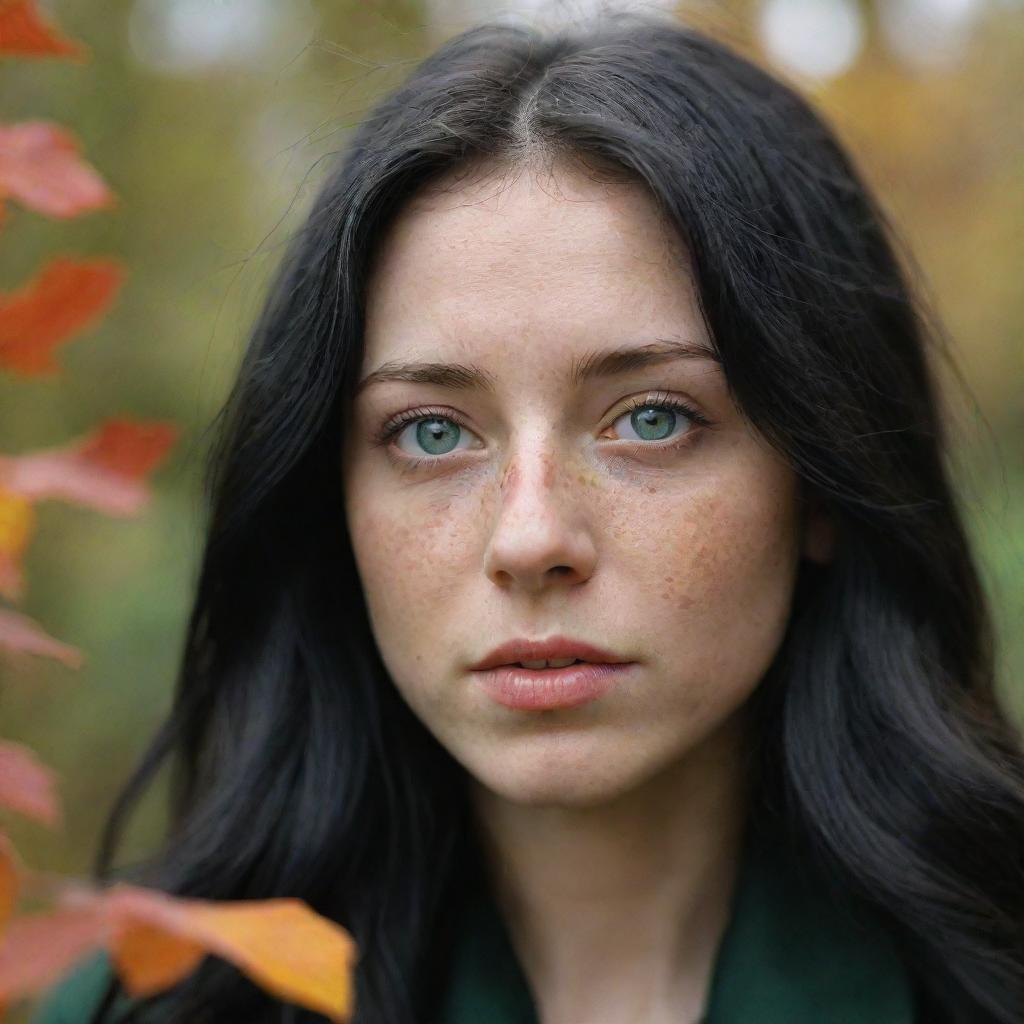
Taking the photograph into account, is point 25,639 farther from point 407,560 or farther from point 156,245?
point 156,245

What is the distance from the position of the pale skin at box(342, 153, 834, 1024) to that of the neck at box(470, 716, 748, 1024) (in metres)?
0.07

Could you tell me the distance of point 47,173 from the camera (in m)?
0.70

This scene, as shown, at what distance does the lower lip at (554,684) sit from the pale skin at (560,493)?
0.7 inches

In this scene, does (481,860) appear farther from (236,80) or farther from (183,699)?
(236,80)

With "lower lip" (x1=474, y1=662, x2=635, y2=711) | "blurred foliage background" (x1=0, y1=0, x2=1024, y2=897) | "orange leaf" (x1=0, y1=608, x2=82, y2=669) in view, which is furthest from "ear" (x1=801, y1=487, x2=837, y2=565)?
"blurred foliage background" (x1=0, y1=0, x2=1024, y2=897)

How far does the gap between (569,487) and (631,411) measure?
0.39ft

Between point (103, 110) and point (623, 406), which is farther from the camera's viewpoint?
point (103, 110)

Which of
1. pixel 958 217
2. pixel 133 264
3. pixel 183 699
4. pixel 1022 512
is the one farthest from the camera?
pixel 958 217

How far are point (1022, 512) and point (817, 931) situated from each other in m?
3.89

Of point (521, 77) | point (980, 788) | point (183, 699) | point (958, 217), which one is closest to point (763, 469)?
point (980, 788)

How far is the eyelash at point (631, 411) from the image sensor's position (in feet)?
4.99

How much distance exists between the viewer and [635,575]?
1.48m

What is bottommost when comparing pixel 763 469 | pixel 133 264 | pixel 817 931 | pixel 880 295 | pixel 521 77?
pixel 817 931

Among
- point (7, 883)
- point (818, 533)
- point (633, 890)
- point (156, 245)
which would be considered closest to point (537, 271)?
point (818, 533)
